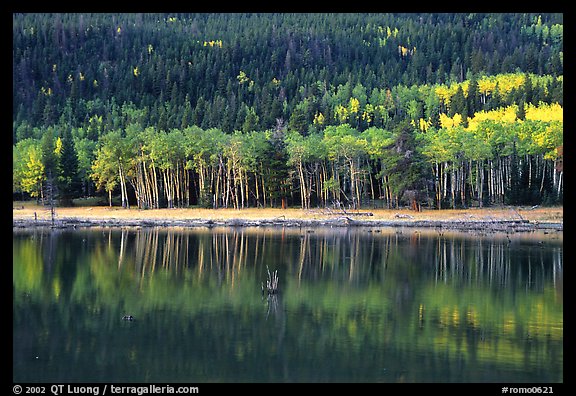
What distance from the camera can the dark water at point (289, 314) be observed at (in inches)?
888

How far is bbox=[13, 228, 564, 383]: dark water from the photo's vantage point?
22547mm

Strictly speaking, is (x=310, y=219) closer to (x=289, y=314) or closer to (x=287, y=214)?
(x=287, y=214)

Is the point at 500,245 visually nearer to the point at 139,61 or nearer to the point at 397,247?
the point at 397,247

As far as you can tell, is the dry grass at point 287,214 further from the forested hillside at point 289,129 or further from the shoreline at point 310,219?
the forested hillside at point 289,129

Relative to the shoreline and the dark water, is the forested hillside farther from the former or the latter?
the dark water

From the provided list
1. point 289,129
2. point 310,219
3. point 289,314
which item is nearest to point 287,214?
point 310,219

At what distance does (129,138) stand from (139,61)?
10570 centimetres

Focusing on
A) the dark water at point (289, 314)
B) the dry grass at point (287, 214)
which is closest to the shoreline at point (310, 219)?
the dry grass at point (287, 214)

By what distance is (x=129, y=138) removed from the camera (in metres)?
95.8

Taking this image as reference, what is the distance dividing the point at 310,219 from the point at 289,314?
5202 cm

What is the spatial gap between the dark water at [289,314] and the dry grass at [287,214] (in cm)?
2479

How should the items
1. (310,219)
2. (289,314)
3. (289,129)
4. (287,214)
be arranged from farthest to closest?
1. (289,129)
2. (287,214)
3. (310,219)
4. (289,314)

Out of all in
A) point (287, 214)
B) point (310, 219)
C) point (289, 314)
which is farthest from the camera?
point (287, 214)

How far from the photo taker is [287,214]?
8562 cm
